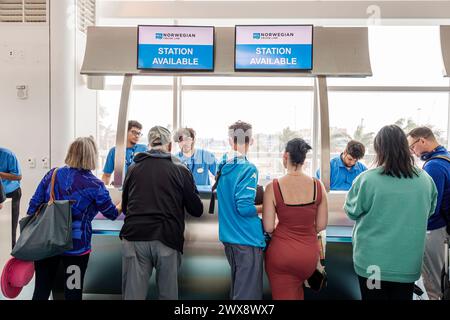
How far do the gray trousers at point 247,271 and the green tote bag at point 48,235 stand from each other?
37.2 inches

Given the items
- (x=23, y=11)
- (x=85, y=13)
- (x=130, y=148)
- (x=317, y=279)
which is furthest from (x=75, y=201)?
(x=85, y=13)

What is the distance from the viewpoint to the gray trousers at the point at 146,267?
211cm

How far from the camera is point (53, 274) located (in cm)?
221

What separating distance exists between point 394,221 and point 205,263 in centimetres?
137

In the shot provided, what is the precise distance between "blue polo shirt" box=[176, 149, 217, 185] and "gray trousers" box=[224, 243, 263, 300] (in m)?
1.98

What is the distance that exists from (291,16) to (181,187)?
362cm

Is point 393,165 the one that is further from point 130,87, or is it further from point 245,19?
point 245,19

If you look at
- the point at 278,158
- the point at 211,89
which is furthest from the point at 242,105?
the point at 278,158

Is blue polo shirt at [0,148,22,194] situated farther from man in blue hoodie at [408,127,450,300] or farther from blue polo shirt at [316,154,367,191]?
man in blue hoodie at [408,127,450,300]

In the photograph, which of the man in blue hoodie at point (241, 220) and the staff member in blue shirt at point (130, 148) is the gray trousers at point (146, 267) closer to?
the man in blue hoodie at point (241, 220)

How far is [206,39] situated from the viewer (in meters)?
3.58

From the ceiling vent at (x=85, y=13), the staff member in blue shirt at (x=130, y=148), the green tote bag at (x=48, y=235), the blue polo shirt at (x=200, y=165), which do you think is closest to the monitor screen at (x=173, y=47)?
the staff member in blue shirt at (x=130, y=148)

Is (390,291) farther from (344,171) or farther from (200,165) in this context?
(200,165)

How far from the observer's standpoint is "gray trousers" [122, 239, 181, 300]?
6.91 ft
